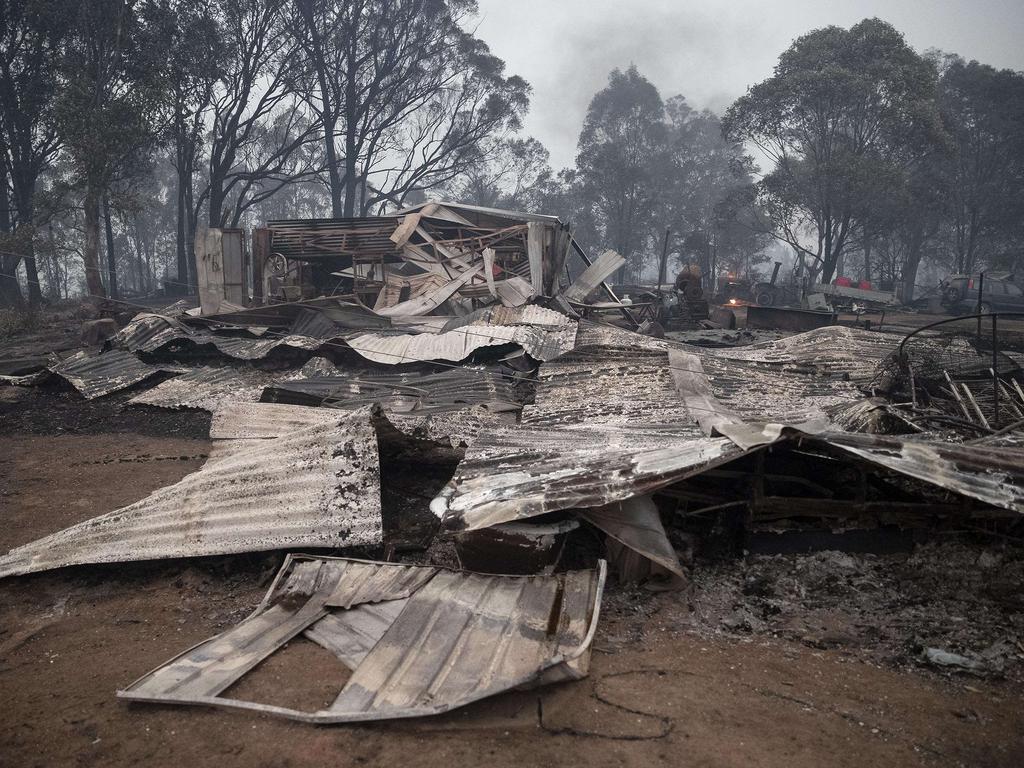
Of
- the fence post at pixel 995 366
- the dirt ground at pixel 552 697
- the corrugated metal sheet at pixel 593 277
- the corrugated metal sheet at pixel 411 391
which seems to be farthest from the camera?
the corrugated metal sheet at pixel 593 277

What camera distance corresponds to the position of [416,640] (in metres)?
3.23

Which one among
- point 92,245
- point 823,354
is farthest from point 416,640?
point 92,245

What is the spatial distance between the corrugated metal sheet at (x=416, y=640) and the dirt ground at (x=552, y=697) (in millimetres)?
82

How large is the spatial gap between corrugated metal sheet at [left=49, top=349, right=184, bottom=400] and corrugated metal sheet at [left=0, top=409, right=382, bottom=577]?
6057 mm

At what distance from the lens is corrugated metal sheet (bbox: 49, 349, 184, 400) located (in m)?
9.77

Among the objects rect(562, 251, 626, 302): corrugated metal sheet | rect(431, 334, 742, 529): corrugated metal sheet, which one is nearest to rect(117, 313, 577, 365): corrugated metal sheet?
rect(431, 334, 742, 529): corrugated metal sheet

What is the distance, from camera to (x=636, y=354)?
7.96 m

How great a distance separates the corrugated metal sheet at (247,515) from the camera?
13.9 feet

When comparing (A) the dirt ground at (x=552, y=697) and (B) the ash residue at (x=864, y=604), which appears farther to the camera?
(B) the ash residue at (x=864, y=604)

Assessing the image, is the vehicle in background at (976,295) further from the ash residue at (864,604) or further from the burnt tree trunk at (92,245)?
the burnt tree trunk at (92,245)

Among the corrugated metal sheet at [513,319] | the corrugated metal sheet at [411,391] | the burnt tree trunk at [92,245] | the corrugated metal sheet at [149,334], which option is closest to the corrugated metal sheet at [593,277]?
the corrugated metal sheet at [513,319]

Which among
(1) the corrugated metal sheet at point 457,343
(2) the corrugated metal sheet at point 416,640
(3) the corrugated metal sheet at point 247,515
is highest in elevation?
(1) the corrugated metal sheet at point 457,343

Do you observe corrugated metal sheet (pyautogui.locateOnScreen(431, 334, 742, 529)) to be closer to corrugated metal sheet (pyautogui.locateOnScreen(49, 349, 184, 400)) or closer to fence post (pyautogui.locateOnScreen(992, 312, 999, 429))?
fence post (pyautogui.locateOnScreen(992, 312, 999, 429))

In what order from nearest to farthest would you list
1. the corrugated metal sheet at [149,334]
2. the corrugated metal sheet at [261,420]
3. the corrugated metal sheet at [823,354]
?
the corrugated metal sheet at [261,420] → the corrugated metal sheet at [823,354] → the corrugated metal sheet at [149,334]
